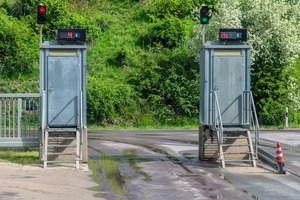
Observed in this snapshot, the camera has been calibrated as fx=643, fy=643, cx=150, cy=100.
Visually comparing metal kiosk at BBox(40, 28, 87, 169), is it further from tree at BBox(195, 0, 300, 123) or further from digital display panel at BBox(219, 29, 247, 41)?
tree at BBox(195, 0, 300, 123)

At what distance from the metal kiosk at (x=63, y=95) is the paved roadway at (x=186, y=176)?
5.62 feet

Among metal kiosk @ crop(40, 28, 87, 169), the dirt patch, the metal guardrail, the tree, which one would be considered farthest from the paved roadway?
the tree

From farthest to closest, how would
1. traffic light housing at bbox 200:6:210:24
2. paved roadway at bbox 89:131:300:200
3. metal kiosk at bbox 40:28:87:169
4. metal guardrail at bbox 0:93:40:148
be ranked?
traffic light housing at bbox 200:6:210:24 → metal guardrail at bbox 0:93:40:148 → metal kiosk at bbox 40:28:87:169 → paved roadway at bbox 89:131:300:200

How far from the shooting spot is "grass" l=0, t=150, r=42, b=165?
18422mm

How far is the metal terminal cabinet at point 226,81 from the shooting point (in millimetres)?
18984

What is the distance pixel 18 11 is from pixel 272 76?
59.1ft

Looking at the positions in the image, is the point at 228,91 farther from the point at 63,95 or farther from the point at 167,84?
the point at 167,84

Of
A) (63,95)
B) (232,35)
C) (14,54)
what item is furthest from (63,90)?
(14,54)

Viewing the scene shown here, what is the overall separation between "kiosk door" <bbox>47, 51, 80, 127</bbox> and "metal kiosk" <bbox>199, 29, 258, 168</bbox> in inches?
150

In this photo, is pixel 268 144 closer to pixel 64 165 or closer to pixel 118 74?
pixel 64 165

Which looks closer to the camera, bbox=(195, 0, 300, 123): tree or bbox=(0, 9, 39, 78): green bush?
bbox=(195, 0, 300, 123): tree

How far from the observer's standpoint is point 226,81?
19.1 m

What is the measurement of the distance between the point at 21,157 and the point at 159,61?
21843mm

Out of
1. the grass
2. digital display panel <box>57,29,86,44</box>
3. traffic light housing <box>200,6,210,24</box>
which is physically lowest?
the grass
